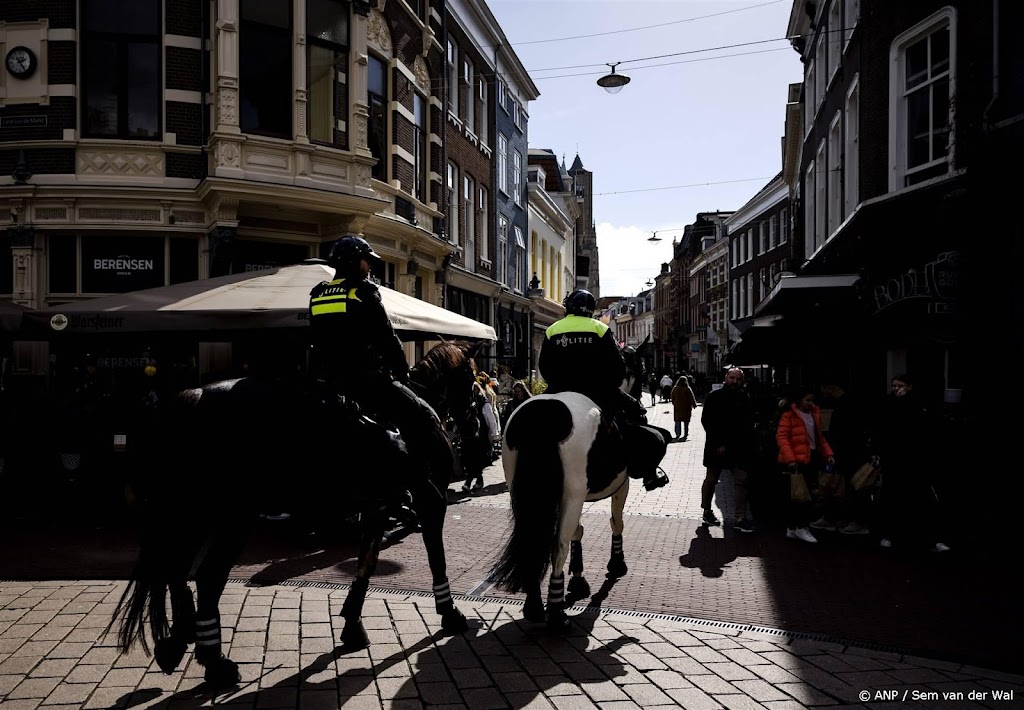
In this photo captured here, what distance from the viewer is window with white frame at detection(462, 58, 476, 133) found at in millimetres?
23620

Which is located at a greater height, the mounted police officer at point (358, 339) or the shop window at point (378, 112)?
the shop window at point (378, 112)

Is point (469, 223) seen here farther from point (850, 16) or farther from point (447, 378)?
point (447, 378)

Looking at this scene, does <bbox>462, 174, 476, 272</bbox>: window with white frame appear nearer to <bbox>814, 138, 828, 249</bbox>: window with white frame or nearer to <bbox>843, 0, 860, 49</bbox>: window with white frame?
<bbox>814, 138, 828, 249</bbox>: window with white frame

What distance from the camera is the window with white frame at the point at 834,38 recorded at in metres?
16.9

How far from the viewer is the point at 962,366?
10.4 meters

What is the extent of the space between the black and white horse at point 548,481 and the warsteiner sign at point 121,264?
10369 millimetres

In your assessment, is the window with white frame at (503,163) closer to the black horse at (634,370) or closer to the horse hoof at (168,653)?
the black horse at (634,370)

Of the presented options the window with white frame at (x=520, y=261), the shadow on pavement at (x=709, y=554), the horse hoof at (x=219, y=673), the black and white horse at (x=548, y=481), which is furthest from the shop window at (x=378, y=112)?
the horse hoof at (x=219, y=673)

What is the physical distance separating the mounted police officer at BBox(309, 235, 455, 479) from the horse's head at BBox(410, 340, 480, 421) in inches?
24.7

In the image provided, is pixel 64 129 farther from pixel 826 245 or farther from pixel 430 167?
pixel 826 245

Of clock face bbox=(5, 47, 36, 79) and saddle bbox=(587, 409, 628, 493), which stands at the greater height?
clock face bbox=(5, 47, 36, 79)

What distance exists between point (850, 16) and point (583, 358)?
1365cm

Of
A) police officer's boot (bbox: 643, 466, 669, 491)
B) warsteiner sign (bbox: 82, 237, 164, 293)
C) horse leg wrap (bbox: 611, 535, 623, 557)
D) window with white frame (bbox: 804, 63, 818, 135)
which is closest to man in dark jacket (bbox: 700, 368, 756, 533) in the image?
police officer's boot (bbox: 643, 466, 669, 491)

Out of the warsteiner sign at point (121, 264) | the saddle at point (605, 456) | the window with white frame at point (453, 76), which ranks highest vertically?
the window with white frame at point (453, 76)
